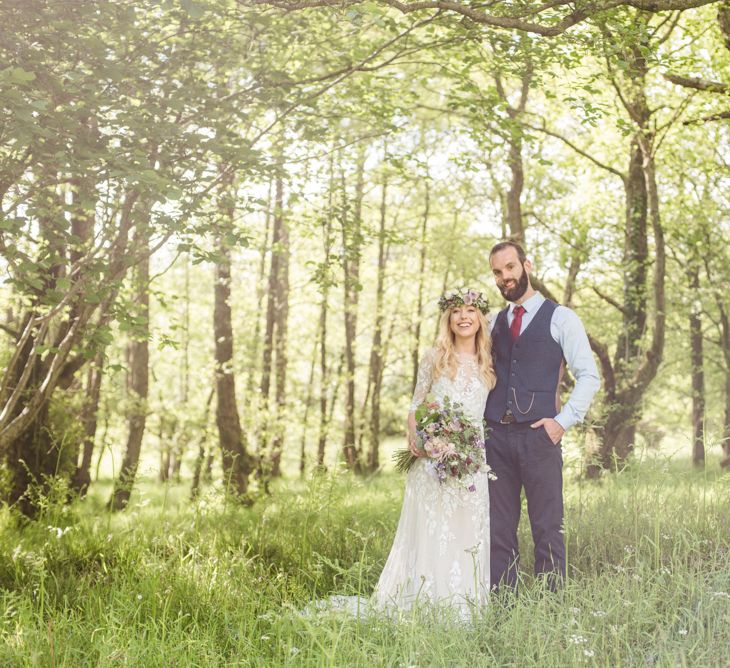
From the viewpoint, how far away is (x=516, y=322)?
16.9 ft

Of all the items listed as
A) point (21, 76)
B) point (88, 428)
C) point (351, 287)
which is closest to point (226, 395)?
point (88, 428)

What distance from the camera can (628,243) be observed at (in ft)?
38.9

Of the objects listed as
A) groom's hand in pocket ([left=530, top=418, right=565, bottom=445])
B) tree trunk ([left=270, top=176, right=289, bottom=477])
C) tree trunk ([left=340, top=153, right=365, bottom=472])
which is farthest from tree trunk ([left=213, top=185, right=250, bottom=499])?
groom's hand in pocket ([left=530, top=418, right=565, bottom=445])

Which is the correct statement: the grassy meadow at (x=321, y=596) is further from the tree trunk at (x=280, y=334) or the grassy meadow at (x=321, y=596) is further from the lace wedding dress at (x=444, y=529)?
the tree trunk at (x=280, y=334)

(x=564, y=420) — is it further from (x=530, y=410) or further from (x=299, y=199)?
(x=299, y=199)

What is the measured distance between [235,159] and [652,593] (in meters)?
4.29

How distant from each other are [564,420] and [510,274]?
3.49 feet

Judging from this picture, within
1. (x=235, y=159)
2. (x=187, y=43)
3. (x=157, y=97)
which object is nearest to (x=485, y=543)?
(x=235, y=159)

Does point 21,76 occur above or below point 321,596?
above

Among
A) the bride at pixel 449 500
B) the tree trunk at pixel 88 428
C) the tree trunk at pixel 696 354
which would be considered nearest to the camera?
the bride at pixel 449 500

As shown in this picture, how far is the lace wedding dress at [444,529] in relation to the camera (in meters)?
4.99

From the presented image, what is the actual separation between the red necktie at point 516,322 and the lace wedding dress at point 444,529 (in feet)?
1.07

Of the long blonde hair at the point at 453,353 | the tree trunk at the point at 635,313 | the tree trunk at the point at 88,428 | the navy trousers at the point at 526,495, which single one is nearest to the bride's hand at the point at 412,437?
the long blonde hair at the point at 453,353

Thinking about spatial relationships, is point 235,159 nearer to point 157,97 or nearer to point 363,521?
point 157,97
